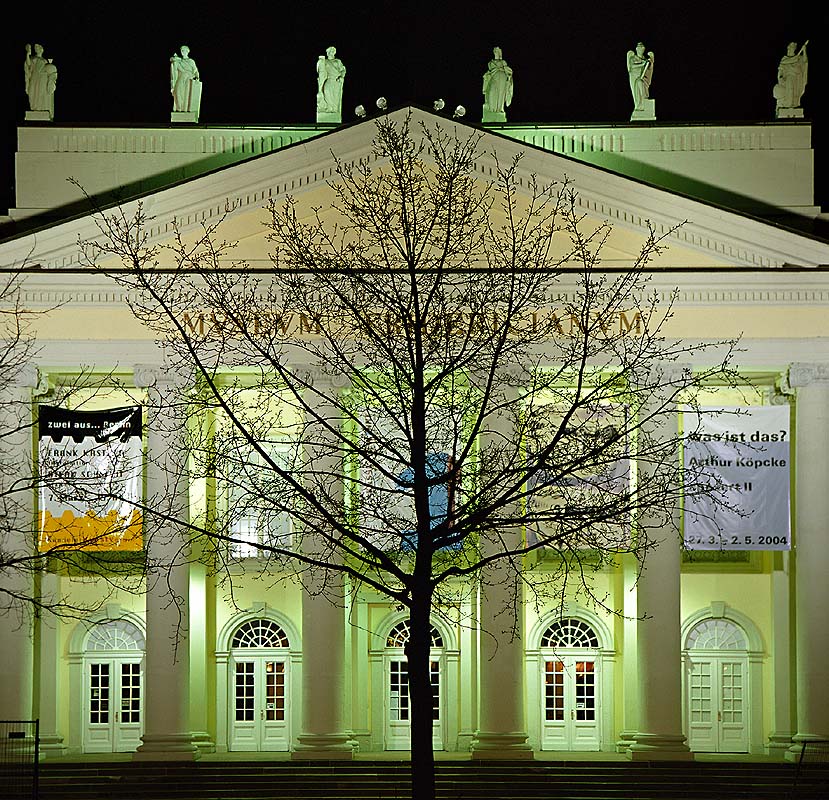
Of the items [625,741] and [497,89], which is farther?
[497,89]

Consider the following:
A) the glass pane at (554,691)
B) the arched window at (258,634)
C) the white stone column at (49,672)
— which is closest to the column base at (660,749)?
the glass pane at (554,691)

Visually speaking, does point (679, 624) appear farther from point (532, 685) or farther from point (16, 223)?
point (16, 223)

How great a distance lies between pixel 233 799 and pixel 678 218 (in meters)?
14.2

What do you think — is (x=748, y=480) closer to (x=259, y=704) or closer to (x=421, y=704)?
(x=259, y=704)

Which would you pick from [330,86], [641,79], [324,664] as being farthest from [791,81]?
[324,664]

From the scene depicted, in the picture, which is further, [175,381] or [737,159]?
[737,159]

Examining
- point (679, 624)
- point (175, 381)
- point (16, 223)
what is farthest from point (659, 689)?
point (16, 223)

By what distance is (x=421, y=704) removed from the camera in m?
21.8

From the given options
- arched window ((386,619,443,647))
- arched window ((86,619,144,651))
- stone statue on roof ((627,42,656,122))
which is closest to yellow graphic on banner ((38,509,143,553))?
arched window ((86,619,144,651))

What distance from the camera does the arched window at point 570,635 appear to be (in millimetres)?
37469

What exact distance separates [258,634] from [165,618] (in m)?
3.27

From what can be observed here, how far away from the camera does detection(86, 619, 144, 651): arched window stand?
3712 cm

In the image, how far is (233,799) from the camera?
31.9 metres

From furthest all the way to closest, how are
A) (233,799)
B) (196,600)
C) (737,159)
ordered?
(737,159)
(196,600)
(233,799)
